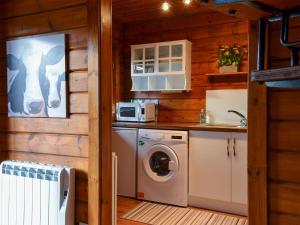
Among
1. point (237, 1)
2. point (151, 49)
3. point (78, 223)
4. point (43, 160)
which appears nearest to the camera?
point (237, 1)

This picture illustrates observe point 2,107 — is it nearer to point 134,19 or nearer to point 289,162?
point 289,162

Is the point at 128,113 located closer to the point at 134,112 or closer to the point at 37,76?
the point at 134,112

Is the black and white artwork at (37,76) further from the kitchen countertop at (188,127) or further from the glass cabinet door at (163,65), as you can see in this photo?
the glass cabinet door at (163,65)

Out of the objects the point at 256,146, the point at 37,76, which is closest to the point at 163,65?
the point at 37,76

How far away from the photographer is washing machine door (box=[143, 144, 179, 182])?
3.36 m

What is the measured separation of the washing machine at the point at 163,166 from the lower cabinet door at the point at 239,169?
0.54 metres

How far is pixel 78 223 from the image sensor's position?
1.95 meters

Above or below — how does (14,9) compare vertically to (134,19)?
below

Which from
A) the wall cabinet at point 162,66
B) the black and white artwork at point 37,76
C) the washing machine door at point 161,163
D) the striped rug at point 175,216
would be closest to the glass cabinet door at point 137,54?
the wall cabinet at point 162,66

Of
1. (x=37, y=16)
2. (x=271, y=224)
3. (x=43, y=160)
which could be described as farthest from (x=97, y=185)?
(x=37, y=16)

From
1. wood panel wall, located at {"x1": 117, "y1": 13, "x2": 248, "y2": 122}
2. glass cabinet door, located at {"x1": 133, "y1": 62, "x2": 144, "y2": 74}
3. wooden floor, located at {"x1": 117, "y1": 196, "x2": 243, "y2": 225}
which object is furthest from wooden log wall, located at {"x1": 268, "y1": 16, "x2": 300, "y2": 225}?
glass cabinet door, located at {"x1": 133, "y1": 62, "x2": 144, "y2": 74}

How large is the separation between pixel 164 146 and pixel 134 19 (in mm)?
2121

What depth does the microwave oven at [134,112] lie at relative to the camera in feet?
12.9

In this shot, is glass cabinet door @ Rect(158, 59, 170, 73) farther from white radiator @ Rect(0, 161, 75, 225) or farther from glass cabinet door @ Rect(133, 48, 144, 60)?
white radiator @ Rect(0, 161, 75, 225)
